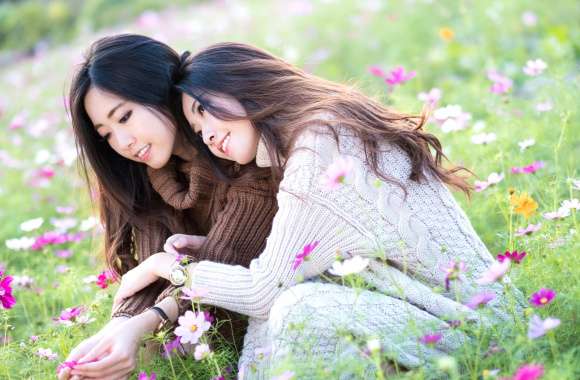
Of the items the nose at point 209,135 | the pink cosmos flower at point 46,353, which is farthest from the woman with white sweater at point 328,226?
the pink cosmos flower at point 46,353

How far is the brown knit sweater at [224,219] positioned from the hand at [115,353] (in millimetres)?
154

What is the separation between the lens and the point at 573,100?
280 centimetres

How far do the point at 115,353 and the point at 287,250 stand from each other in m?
0.46

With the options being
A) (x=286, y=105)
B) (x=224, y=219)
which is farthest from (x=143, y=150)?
(x=286, y=105)

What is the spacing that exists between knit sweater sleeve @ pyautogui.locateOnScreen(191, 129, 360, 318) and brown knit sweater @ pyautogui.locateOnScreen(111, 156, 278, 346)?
0.64ft

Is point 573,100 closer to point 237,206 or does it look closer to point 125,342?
point 237,206

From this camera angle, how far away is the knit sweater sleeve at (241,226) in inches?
85.6

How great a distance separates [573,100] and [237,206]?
1.29 meters

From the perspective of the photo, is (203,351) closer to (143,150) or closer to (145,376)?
(145,376)

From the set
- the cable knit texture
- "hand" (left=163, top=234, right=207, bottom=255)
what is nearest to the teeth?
"hand" (left=163, top=234, right=207, bottom=255)

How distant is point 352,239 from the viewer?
1907 millimetres

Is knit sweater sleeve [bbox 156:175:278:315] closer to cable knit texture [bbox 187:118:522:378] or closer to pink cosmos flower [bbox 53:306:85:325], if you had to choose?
cable knit texture [bbox 187:118:522:378]

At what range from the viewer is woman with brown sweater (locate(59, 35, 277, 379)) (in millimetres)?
Answer: 2162

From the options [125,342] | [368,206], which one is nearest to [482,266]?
[368,206]
